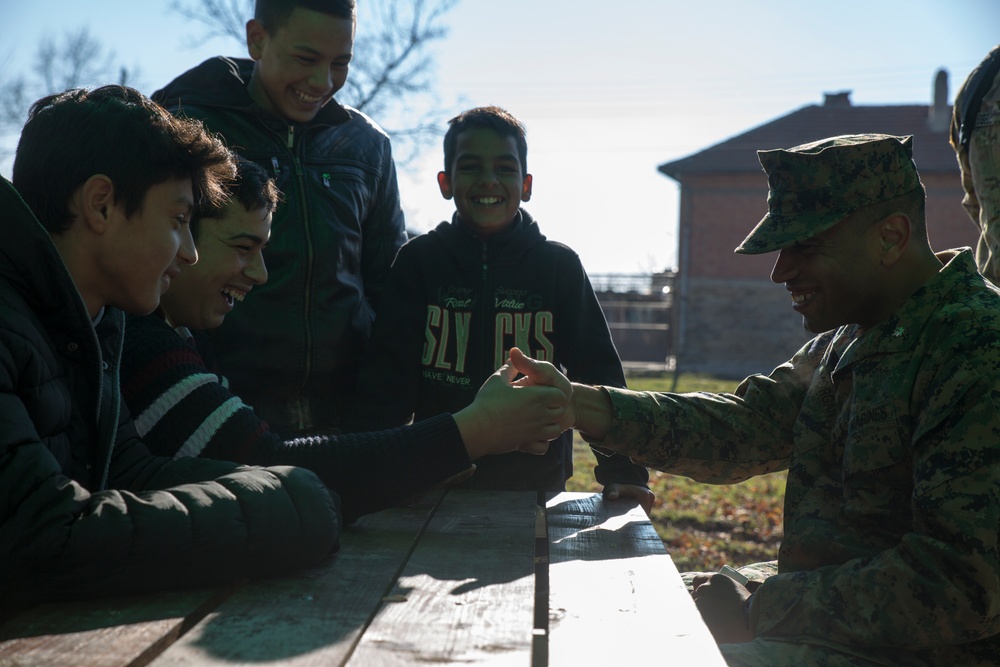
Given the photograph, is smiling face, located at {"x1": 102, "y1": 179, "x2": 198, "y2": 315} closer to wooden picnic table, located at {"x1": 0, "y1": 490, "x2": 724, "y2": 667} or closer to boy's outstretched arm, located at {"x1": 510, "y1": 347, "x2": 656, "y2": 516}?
wooden picnic table, located at {"x1": 0, "y1": 490, "x2": 724, "y2": 667}

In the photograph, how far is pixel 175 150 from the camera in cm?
204

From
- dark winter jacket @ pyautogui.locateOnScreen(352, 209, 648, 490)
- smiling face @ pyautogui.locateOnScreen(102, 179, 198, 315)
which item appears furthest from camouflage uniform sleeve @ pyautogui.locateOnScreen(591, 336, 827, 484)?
smiling face @ pyautogui.locateOnScreen(102, 179, 198, 315)

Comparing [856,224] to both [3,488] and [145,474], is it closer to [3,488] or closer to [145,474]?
[145,474]

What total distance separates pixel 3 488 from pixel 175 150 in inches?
32.4

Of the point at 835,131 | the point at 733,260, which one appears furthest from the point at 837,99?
the point at 733,260

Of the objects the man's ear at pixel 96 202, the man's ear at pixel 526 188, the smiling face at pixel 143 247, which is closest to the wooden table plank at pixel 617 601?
the smiling face at pixel 143 247

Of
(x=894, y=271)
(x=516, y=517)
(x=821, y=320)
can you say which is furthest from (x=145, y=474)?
(x=894, y=271)

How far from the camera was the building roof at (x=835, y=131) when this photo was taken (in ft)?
85.6

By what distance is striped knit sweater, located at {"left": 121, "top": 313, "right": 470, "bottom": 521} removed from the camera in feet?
7.35

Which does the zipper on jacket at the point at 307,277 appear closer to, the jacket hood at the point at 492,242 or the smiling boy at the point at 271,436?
the jacket hood at the point at 492,242

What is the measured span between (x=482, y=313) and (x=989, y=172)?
6.23 ft

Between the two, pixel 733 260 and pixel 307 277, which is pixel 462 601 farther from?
pixel 733 260

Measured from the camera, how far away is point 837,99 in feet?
96.4

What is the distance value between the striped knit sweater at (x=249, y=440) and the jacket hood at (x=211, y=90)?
1.27 m
